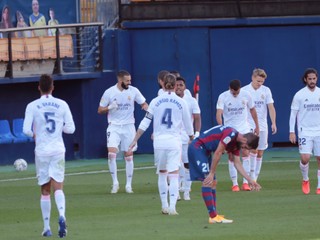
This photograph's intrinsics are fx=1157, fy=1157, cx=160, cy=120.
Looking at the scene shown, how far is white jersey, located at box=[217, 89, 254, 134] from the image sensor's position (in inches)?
870

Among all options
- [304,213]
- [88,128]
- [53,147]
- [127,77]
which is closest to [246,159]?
[127,77]

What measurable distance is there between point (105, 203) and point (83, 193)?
2451 millimetres

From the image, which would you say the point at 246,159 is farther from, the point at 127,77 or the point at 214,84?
the point at 214,84

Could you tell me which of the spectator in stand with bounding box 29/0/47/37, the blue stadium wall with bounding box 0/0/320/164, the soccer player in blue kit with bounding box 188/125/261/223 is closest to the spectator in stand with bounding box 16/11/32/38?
the spectator in stand with bounding box 29/0/47/37

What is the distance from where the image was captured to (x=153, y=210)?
734 inches

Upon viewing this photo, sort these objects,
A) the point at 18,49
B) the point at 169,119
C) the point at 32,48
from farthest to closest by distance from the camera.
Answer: the point at 32,48 → the point at 18,49 → the point at 169,119

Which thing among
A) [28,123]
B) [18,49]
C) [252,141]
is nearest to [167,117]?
[252,141]

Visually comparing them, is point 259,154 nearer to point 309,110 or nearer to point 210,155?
point 309,110

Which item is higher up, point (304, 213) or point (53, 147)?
point (53, 147)

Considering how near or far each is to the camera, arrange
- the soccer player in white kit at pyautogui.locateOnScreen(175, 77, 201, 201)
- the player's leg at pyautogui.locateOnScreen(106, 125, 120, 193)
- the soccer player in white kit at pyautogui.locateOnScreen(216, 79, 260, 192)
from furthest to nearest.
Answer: the player's leg at pyautogui.locateOnScreen(106, 125, 120, 193), the soccer player in white kit at pyautogui.locateOnScreen(216, 79, 260, 192), the soccer player in white kit at pyautogui.locateOnScreen(175, 77, 201, 201)

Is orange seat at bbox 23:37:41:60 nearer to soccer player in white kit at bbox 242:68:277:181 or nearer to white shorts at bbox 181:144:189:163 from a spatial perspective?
soccer player in white kit at bbox 242:68:277:181

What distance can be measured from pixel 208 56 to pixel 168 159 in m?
15.7

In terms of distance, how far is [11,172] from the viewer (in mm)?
28703

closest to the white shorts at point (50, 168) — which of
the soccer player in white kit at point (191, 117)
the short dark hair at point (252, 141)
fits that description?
the short dark hair at point (252, 141)
